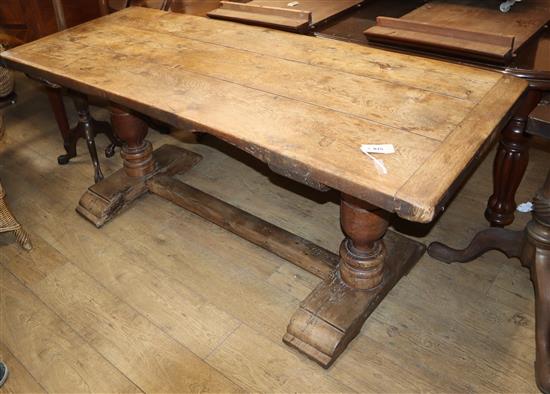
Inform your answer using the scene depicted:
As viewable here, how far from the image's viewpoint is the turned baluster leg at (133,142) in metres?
2.07

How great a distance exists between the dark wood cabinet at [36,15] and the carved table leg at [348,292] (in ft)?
5.85

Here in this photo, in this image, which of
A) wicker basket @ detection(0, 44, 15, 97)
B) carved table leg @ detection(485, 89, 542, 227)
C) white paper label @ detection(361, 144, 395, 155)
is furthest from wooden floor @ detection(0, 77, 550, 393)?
white paper label @ detection(361, 144, 395, 155)

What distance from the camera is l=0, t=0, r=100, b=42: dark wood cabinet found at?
2350 millimetres

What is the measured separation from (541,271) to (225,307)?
40.0 inches

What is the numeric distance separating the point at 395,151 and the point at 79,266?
137 centimetres

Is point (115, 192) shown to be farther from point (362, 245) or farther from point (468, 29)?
point (468, 29)

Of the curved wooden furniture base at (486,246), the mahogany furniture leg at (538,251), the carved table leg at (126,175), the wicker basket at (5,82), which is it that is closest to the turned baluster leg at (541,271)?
the mahogany furniture leg at (538,251)

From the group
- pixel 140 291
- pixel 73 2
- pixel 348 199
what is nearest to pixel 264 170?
pixel 140 291

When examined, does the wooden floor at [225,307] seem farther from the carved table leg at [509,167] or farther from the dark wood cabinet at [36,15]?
the dark wood cabinet at [36,15]

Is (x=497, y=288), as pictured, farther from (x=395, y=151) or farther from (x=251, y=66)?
(x=251, y=66)

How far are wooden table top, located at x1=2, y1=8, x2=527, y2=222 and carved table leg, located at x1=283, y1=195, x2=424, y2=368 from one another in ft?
1.00

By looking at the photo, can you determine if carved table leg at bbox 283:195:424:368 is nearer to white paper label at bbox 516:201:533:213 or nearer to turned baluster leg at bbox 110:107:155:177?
white paper label at bbox 516:201:533:213

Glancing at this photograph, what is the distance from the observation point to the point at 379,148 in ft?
3.66

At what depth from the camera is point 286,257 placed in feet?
5.95
